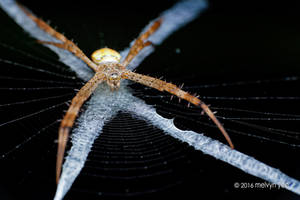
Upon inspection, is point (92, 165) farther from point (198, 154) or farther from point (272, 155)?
point (272, 155)

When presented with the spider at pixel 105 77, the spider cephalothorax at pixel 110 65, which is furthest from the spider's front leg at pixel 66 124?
the spider cephalothorax at pixel 110 65

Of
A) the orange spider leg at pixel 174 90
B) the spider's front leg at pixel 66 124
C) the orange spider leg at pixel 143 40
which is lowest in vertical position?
the spider's front leg at pixel 66 124

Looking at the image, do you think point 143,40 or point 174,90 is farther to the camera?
point 143,40

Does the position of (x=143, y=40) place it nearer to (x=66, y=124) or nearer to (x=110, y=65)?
(x=110, y=65)

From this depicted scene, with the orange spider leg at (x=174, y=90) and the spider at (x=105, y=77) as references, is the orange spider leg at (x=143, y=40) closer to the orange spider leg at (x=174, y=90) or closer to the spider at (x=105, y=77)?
the spider at (x=105, y=77)

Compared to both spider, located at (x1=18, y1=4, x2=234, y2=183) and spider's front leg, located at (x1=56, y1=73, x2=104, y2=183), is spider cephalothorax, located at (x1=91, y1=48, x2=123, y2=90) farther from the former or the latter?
spider's front leg, located at (x1=56, y1=73, x2=104, y2=183)

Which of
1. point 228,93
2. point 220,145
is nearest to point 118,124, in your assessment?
point 220,145

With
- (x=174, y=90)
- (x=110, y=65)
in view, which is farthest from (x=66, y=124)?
(x=110, y=65)

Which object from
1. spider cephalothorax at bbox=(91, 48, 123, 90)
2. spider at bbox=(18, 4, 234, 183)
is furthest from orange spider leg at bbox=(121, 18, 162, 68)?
spider cephalothorax at bbox=(91, 48, 123, 90)
